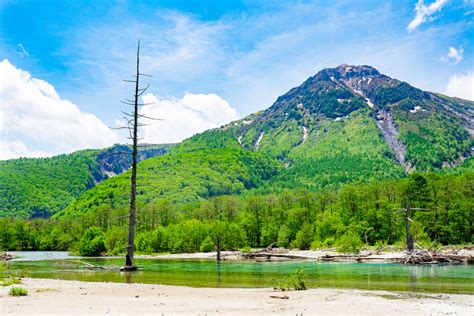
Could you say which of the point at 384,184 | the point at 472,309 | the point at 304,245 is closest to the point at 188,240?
the point at 304,245

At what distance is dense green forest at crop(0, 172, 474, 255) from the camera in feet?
265

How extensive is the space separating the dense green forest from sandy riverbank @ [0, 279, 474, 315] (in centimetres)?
5145

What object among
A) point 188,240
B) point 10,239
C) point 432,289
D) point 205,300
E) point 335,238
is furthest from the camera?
point 10,239

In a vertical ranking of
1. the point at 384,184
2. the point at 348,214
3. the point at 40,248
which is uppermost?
A: the point at 384,184

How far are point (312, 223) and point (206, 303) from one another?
91.1 meters

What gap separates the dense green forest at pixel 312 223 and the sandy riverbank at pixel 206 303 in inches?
2026

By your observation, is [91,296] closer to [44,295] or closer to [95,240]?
[44,295]

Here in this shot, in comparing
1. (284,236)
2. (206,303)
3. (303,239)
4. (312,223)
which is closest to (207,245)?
(284,236)

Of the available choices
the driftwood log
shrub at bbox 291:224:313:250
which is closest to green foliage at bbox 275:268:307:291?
the driftwood log

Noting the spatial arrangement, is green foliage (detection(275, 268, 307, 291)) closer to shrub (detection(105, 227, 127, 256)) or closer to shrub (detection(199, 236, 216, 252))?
shrub (detection(199, 236, 216, 252))

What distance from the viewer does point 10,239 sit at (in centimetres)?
13812

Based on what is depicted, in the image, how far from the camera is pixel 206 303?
52.4ft

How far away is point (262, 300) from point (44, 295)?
29.2ft

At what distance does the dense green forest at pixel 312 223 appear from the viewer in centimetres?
8081
